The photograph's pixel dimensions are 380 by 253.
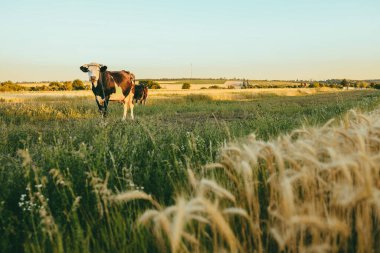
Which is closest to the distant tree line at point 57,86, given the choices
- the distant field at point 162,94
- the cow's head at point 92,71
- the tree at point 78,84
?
the tree at point 78,84

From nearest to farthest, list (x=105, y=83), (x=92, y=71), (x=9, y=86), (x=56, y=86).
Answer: (x=92, y=71), (x=105, y=83), (x=9, y=86), (x=56, y=86)

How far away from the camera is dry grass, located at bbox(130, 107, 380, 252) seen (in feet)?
5.16

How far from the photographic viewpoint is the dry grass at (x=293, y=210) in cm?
157

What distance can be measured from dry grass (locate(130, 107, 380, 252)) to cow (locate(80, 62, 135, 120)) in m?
11.4

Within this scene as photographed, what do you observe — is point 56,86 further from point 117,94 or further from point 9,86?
point 117,94

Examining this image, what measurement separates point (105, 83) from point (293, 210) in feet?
46.4

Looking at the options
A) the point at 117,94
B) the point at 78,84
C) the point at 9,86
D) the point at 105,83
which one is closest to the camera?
the point at 105,83

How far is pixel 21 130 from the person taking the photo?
9.53 meters

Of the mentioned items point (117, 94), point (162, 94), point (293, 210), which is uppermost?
point (117, 94)

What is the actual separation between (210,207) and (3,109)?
1703cm

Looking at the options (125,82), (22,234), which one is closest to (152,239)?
(22,234)

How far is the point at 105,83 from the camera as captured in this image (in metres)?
15.2

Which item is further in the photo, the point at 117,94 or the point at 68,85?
the point at 68,85

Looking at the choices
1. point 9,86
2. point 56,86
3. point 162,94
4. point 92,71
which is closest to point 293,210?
point 92,71
